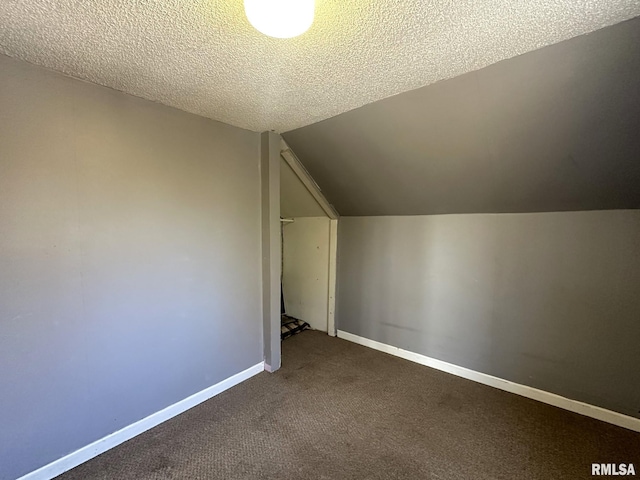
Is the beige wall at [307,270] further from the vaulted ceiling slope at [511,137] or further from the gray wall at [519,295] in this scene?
the vaulted ceiling slope at [511,137]

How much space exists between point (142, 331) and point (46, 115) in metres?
1.27

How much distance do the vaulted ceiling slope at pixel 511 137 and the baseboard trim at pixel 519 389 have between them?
1306mm

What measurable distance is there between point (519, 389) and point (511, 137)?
5.95 ft

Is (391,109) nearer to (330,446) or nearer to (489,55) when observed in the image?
(489,55)

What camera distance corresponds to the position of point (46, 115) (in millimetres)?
1479

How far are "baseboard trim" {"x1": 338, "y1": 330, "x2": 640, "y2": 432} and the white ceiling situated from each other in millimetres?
2198

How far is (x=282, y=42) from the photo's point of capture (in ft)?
4.21

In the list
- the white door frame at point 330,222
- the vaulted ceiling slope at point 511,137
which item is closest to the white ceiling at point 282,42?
the vaulted ceiling slope at point 511,137

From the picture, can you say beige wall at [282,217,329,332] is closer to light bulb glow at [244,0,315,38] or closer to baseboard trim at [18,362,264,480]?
baseboard trim at [18,362,264,480]

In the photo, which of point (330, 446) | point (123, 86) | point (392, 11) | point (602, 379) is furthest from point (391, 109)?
point (602, 379)

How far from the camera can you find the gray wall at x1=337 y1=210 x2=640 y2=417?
1.87 m

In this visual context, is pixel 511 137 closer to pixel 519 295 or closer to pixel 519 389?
pixel 519 295

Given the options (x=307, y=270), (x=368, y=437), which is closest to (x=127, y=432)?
(x=368, y=437)

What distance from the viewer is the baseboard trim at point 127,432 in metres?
1.52
